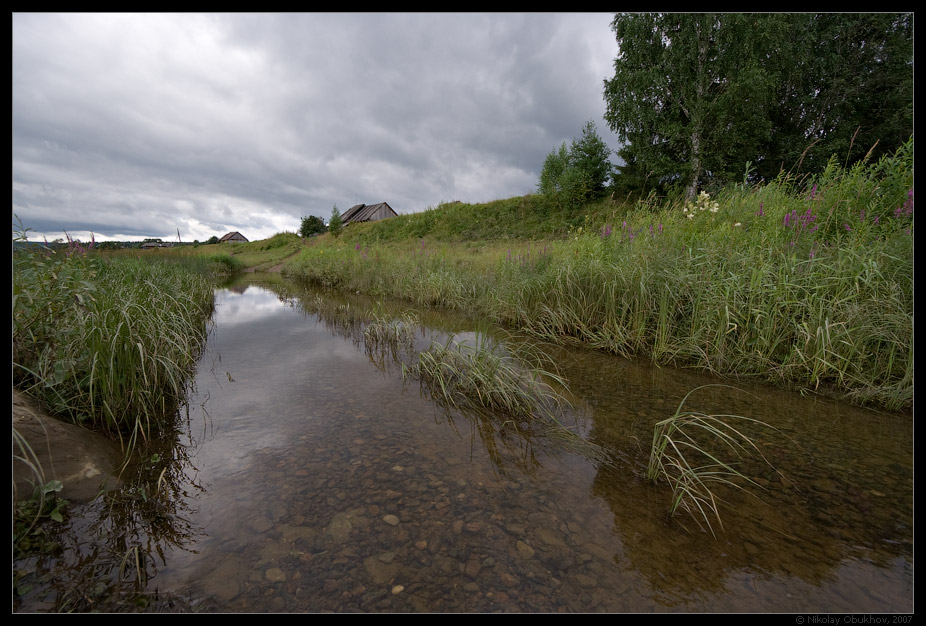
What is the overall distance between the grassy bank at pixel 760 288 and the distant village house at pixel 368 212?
39.6 meters

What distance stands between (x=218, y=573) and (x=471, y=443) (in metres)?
1.49

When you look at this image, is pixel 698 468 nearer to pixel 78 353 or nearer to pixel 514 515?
pixel 514 515

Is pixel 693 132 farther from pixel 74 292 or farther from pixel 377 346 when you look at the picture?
pixel 74 292

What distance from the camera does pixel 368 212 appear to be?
46031 millimetres

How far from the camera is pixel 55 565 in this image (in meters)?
1.34

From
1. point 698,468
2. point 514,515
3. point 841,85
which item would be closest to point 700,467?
point 698,468

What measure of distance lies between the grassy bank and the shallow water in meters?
0.50

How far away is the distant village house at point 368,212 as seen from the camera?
145ft

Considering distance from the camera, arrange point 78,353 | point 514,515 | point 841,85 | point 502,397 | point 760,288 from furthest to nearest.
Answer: point 841,85, point 760,288, point 502,397, point 78,353, point 514,515

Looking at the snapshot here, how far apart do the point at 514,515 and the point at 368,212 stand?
48.4m

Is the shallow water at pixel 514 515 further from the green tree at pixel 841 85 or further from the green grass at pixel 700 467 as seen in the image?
the green tree at pixel 841 85

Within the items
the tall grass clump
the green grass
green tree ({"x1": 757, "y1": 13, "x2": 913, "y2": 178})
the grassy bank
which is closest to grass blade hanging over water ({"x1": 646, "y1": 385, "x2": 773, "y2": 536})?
the green grass

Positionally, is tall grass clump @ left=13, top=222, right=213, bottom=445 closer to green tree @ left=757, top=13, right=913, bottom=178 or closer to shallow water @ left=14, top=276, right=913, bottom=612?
shallow water @ left=14, top=276, right=913, bottom=612
